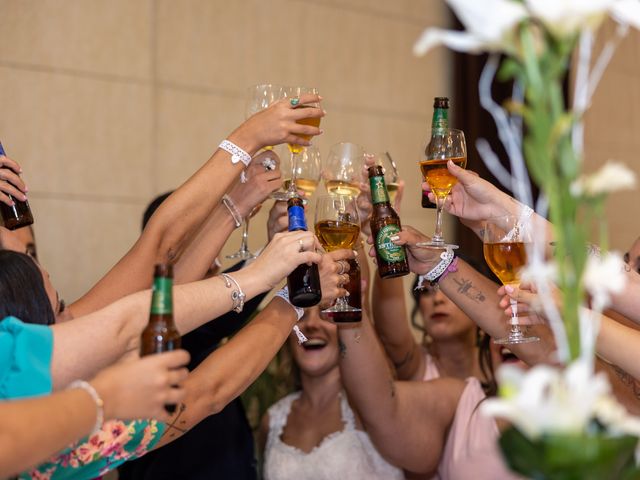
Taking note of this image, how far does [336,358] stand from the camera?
9.89 ft

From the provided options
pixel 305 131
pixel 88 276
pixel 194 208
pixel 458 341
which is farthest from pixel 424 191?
pixel 88 276

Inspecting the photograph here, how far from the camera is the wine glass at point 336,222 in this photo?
2.00 m

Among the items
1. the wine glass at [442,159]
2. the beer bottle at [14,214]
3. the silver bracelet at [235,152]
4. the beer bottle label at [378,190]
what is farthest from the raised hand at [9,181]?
the wine glass at [442,159]

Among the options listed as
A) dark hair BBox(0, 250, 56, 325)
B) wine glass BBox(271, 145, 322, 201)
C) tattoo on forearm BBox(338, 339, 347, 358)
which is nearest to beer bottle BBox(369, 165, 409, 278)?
wine glass BBox(271, 145, 322, 201)

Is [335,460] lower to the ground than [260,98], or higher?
lower

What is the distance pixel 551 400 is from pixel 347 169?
1.49m

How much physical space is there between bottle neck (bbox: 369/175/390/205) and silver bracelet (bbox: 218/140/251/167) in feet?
1.06

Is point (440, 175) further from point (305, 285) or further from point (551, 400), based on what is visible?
point (551, 400)

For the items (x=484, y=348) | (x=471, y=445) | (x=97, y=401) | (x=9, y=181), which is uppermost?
(x=9, y=181)

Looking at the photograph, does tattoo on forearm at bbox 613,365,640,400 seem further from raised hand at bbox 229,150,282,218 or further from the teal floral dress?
the teal floral dress

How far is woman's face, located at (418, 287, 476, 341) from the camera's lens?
10.3 ft

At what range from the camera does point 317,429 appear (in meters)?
2.93

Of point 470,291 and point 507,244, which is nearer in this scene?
point 507,244

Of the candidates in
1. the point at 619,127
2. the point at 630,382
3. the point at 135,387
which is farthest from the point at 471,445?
the point at 619,127
